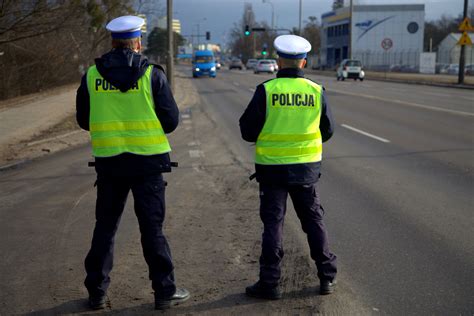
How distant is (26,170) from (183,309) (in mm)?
6742

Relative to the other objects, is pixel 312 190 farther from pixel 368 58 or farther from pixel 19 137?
pixel 368 58

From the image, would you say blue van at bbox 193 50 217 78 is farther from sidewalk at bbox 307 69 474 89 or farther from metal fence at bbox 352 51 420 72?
metal fence at bbox 352 51 420 72

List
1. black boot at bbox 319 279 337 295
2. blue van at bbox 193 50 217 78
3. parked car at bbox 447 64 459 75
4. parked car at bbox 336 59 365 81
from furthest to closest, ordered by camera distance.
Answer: parked car at bbox 447 64 459 75 → blue van at bbox 193 50 217 78 → parked car at bbox 336 59 365 81 → black boot at bbox 319 279 337 295

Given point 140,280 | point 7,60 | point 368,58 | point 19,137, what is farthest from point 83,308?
point 368,58

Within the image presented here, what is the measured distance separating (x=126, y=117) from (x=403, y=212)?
398cm

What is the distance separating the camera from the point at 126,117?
416 cm

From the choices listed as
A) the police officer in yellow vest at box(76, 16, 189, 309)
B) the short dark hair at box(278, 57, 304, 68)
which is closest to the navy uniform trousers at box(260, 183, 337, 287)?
the police officer in yellow vest at box(76, 16, 189, 309)

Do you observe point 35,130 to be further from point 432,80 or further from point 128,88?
point 432,80

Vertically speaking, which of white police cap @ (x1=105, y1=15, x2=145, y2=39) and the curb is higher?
white police cap @ (x1=105, y1=15, x2=145, y2=39)

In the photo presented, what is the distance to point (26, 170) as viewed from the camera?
10.2 meters

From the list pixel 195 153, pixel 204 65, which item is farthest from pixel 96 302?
pixel 204 65

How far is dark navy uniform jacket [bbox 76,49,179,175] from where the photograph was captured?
410 cm

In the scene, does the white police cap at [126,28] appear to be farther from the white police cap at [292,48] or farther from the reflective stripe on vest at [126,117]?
the white police cap at [292,48]

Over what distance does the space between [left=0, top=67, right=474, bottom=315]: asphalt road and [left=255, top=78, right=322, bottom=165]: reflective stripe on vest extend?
1018 mm
